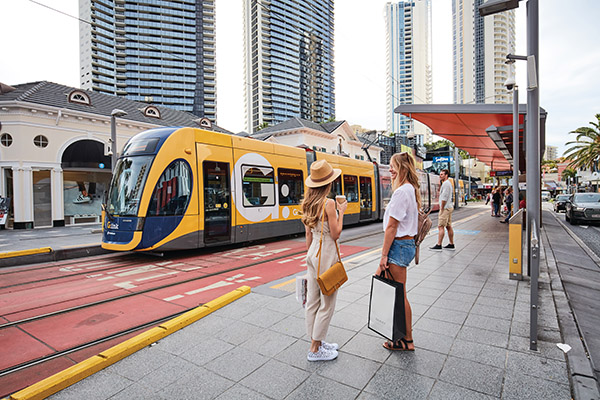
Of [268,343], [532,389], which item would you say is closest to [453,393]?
[532,389]

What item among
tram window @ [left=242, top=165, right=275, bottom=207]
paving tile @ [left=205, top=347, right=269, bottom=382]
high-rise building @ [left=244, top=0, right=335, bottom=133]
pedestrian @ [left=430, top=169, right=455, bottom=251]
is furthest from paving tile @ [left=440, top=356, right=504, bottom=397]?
high-rise building @ [left=244, top=0, right=335, bottom=133]

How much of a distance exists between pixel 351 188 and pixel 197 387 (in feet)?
43.0

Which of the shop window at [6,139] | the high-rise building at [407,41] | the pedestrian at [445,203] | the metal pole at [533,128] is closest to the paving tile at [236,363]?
the metal pole at [533,128]

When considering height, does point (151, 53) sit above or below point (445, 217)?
above

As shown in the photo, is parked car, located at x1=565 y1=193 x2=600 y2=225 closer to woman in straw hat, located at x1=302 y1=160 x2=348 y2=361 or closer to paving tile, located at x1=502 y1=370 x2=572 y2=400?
paving tile, located at x1=502 y1=370 x2=572 y2=400

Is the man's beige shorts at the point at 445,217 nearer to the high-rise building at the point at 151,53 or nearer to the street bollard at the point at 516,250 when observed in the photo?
the street bollard at the point at 516,250

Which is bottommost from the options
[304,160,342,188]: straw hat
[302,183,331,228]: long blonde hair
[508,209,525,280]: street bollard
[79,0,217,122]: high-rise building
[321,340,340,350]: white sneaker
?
[321,340,340,350]: white sneaker

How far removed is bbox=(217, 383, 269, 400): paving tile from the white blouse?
1831 millimetres

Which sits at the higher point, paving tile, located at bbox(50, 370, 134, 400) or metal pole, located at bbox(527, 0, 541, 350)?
metal pole, located at bbox(527, 0, 541, 350)

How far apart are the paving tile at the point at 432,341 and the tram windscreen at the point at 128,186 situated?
22.4 feet

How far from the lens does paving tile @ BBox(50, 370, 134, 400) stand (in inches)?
99.7

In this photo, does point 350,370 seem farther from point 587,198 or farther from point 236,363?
point 587,198

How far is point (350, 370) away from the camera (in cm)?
280

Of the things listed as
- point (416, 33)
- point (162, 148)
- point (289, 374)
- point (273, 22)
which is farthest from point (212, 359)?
point (416, 33)
